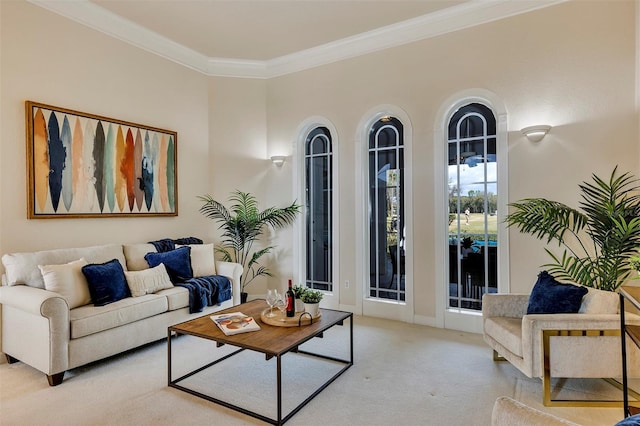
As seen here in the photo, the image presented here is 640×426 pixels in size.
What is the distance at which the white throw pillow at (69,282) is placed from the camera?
9.79 ft

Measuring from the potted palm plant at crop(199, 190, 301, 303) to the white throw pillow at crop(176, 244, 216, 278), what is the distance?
2.05 feet

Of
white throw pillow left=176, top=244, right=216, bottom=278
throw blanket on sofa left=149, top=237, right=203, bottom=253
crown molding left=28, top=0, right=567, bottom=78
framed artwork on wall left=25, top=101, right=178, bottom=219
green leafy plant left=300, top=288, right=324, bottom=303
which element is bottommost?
green leafy plant left=300, top=288, right=324, bottom=303

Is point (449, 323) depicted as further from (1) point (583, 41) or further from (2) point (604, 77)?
(1) point (583, 41)

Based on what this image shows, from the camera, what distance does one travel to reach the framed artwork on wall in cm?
343

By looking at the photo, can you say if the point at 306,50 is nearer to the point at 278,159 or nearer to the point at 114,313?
the point at 278,159

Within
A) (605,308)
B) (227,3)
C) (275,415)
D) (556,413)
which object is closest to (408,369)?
(556,413)

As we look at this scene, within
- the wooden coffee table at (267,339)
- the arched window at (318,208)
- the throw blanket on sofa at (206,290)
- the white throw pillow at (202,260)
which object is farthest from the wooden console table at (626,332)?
the white throw pillow at (202,260)

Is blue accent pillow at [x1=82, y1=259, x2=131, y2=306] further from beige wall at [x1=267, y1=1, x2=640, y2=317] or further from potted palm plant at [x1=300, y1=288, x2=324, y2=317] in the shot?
beige wall at [x1=267, y1=1, x2=640, y2=317]

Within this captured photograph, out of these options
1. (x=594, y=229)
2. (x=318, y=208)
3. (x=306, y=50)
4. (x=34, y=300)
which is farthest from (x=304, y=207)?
(x=594, y=229)

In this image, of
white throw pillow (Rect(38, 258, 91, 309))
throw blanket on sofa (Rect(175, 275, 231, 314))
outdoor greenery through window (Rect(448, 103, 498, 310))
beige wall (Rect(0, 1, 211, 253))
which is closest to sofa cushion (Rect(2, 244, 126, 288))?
white throw pillow (Rect(38, 258, 91, 309))

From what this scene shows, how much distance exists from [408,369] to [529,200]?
186 centimetres

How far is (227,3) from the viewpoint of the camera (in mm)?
3768

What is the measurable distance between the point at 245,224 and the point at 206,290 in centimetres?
126

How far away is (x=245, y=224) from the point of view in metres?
4.95
